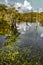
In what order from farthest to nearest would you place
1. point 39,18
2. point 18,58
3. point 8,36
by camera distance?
point 39,18, point 8,36, point 18,58

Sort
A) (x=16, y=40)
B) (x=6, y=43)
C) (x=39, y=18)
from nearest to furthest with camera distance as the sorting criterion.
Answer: (x=6, y=43) → (x=16, y=40) → (x=39, y=18)

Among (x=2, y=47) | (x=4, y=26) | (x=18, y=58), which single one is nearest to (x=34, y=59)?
(x=18, y=58)

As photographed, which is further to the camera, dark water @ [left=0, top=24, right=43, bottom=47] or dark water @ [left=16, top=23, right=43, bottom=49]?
dark water @ [left=0, top=24, right=43, bottom=47]

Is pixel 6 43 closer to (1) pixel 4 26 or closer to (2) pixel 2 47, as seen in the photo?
(2) pixel 2 47

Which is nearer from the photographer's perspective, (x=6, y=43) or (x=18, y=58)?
(x=18, y=58)

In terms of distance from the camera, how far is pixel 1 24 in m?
31.5

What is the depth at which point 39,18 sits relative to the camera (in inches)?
1518

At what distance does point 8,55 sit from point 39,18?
787 inches

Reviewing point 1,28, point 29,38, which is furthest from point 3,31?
point 29,38

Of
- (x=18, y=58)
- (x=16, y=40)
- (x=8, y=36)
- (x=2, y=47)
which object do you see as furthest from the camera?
(x=8, y=36)

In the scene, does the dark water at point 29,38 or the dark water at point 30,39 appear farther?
the dark water at point 29,38

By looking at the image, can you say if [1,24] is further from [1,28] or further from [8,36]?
[8,36]

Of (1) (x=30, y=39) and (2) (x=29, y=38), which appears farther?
(2) (x=29, y=38)

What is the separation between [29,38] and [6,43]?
326 centimetres
